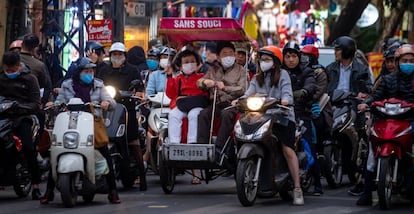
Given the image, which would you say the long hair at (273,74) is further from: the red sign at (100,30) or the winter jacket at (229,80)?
the red sign at (100,30)

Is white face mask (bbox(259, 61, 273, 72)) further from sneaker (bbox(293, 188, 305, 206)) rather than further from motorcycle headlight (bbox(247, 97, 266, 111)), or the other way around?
sneaker (bbox(293, 188, 305, 206))

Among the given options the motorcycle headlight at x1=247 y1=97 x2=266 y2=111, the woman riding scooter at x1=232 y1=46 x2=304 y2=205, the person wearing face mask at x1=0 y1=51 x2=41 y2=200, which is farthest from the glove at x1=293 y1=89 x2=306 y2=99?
the person wearing face mask at x1=0 y1=51 x2=41 y2=200

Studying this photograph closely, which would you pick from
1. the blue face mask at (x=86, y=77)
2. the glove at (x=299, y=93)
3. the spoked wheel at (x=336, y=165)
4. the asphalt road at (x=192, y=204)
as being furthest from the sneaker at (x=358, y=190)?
the blue face mask at (x=86, y=77)

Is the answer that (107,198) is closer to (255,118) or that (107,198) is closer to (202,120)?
(202,120)

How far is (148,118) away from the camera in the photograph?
53.0 feet

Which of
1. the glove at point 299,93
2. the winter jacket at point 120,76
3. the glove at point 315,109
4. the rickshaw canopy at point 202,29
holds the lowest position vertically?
the glove at point 315,109

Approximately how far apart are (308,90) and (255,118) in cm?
138

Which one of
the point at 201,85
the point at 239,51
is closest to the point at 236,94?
the point at 201,85

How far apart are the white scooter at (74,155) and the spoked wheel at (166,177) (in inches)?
51.6

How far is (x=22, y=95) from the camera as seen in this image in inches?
535

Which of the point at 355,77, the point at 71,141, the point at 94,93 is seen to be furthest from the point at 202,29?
the point at 71,141

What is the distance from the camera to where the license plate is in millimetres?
13633

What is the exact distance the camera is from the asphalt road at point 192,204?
12.5 metres

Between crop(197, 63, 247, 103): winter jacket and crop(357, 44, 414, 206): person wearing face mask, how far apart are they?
1826 millimetres
